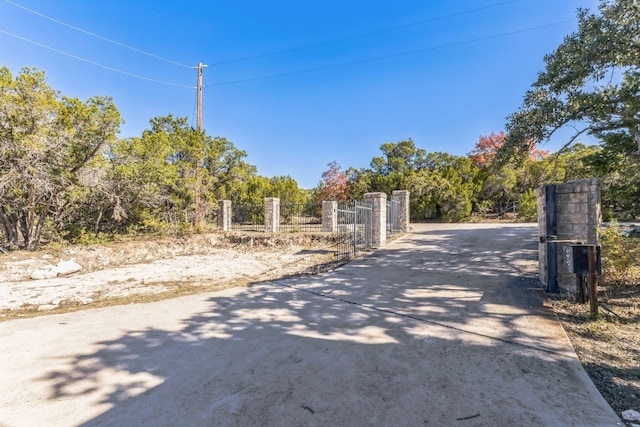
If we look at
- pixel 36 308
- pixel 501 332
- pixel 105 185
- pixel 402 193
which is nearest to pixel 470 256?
pixel 501 332

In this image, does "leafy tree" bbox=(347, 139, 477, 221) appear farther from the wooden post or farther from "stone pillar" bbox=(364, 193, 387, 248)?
the wooden post

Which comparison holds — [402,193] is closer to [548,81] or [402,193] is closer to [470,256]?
[470,256]

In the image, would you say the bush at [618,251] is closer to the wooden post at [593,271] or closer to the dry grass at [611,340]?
the dry grass at [611,340]

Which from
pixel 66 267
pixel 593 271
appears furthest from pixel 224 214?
pixel 593 271

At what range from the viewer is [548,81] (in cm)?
593

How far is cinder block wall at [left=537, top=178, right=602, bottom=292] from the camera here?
4.54 m

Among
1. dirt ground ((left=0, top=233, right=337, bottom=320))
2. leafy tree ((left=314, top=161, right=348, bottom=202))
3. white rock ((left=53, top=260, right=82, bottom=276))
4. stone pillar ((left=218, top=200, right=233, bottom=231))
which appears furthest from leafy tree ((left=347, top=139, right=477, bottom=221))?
white rock ((left=53, top=260, right=82, bottom=276))

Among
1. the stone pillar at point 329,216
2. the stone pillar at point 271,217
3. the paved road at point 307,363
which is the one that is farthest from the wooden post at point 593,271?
the stone pillar at point 271,217

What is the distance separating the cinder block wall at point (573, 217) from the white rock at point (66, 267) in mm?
11558

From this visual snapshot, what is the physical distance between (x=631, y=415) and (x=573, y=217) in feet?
11.9

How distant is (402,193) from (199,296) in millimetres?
10235

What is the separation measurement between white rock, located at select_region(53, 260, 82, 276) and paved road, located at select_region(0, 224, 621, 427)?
4.82 metres

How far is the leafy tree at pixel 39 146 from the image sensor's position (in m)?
9.04

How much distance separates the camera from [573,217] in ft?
15.7
